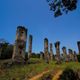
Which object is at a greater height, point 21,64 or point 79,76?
point 21,64

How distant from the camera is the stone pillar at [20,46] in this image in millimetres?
29659

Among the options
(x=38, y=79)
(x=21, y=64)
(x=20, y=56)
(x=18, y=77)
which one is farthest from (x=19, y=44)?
(x=38, y=79)

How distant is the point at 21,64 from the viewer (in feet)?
92.7

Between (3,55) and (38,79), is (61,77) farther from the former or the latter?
(3,55)

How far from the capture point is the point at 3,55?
137ft

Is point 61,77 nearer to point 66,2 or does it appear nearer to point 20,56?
point 66,2

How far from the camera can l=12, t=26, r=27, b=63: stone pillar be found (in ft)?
97.3

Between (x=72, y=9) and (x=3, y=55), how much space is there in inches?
1184

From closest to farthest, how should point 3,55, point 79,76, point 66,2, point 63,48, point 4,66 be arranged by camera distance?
point 66,2 → point 79,76 → point 4,66 → point 3,55 → point 63,48

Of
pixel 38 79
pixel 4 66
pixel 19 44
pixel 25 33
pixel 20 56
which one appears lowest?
pixel 38 79

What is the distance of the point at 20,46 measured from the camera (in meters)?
30.8

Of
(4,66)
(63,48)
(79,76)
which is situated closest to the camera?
(79,76)

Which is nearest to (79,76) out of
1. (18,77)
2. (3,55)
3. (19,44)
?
(18,77)

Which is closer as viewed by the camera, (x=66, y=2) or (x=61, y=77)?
(x=66, y=2)
